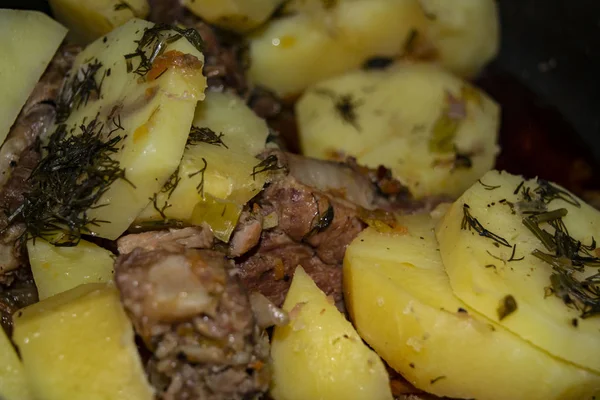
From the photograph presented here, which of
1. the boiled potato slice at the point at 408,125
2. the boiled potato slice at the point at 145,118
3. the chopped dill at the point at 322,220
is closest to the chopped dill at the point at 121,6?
the boiled potato slice at the point at 145,118

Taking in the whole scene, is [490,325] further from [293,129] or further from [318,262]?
[293,129]

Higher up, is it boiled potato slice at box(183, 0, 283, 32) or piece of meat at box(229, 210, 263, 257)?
boiled potato slice at box(183, 0, 283, 32)

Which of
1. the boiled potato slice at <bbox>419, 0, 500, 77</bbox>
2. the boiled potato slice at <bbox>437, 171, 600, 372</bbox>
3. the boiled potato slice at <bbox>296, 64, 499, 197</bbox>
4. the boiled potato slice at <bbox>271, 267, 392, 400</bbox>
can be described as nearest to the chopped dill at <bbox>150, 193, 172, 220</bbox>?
the boiled potato slice at <bbox>271, 267, 392, 400</bbox>

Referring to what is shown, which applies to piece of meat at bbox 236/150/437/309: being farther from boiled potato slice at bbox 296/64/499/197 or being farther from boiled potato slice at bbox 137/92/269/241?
boiled potato slice at bbox 296/64/499/197

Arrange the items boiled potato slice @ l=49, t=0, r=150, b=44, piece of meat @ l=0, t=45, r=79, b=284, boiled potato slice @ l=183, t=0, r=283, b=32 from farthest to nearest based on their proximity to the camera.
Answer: boiled potato slice @ l=183, t=0, r=283, b=32, boiled potato slice @ l=49, t=0, r=150, b=44, piece of meat @ l=0, t=45, r=79, b=284

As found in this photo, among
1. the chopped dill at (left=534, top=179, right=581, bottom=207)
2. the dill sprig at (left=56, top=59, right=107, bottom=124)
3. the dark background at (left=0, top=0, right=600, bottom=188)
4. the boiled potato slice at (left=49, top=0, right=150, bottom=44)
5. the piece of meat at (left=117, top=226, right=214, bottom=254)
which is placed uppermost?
the boiled potato slice at (left=49, top=0, right=150, bottom=44)
